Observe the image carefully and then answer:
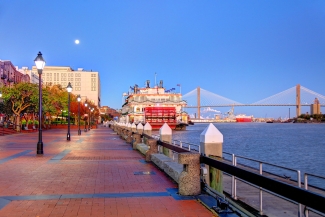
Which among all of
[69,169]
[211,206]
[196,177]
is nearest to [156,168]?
[69,169]

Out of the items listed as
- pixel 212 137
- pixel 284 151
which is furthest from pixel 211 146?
pixel 284 151

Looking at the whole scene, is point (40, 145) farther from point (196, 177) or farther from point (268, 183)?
point (268, 183)

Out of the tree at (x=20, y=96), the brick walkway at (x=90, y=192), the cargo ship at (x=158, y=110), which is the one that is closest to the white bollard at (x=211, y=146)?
the brick walkway at (x=90, y=192)

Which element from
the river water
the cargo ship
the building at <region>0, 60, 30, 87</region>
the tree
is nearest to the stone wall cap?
the river water

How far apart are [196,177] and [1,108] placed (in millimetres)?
50696

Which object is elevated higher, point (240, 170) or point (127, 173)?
point (240, 170)

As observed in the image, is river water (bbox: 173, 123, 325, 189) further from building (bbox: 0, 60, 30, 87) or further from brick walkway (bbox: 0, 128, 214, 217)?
building (bbox: 0, 60, 30, 87)

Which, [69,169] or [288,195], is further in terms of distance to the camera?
[69,169]

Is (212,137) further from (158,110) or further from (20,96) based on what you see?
(158,110)

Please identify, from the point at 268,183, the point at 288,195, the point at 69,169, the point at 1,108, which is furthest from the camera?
→ the point at 1,108

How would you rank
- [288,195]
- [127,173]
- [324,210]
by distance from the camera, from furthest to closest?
1. [127,173]
2. [288,195]
3. [324,210]

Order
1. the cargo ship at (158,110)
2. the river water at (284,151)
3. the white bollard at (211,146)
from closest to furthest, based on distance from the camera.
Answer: the white bollard at (211,146)
the river water at (284,151)
the cargo ship at (158,110)

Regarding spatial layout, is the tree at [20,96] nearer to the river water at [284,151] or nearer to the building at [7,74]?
the river water at [284,151]

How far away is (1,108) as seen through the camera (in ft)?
177
